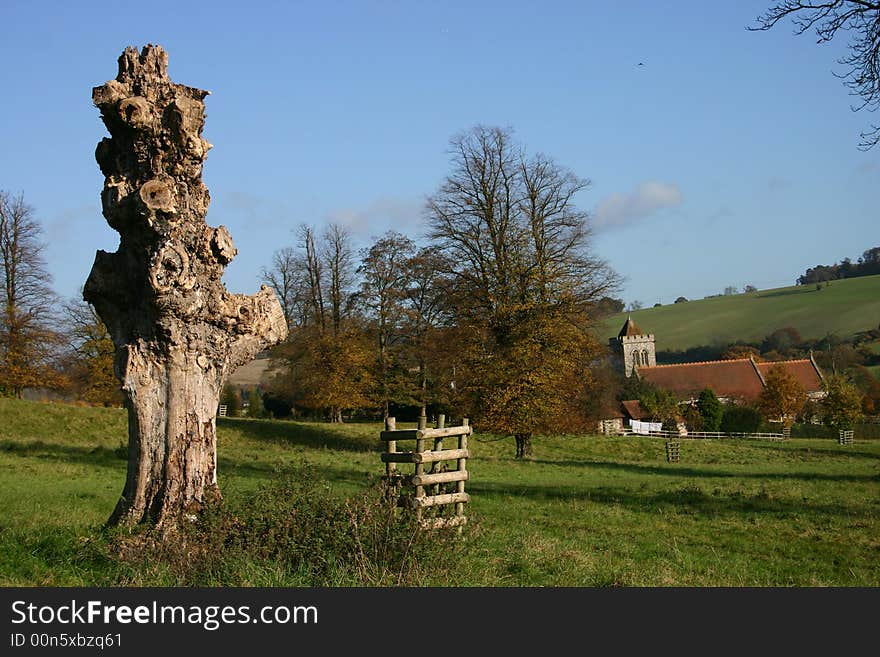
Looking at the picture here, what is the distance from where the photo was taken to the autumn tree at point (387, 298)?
5250 cm

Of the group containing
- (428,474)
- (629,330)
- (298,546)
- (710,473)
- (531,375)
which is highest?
(629,330)

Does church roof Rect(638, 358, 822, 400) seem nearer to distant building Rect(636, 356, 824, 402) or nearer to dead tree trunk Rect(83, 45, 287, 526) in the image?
distant building Rect(636, 356, 824, 402)

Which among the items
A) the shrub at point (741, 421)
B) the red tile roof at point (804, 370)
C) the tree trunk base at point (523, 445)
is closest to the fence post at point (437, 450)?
the tree trunk base at point (523, 445)

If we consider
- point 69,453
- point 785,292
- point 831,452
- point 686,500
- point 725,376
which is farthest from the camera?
point 785,292

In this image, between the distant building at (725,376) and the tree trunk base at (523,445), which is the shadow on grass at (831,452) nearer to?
the tree trunk base at (523,445)

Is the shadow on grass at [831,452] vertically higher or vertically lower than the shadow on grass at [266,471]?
lower

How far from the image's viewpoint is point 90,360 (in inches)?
2076

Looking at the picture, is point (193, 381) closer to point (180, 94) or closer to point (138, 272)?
point (138, 272)

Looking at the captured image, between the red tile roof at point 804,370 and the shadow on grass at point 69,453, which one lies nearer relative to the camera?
the shadow on grass at point 69,453

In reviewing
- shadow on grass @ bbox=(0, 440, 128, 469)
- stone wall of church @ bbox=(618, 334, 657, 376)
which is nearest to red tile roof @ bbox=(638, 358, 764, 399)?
stone wall of church @ bbox=(618, 334, 657, 376)

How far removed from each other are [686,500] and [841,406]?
50.9m

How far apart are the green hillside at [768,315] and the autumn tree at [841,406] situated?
4902 cm

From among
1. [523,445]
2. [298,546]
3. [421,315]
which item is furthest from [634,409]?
[298,546]

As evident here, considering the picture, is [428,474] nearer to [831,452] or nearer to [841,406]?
[831,452]
